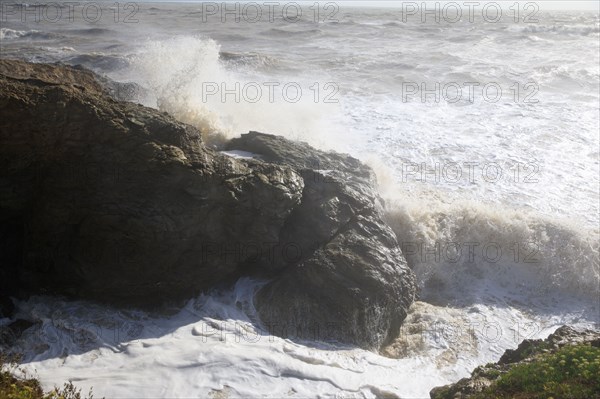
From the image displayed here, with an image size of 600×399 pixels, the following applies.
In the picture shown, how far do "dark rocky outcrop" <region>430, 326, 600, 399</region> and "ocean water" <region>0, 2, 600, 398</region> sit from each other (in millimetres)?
772

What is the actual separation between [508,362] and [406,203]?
5.16 meters

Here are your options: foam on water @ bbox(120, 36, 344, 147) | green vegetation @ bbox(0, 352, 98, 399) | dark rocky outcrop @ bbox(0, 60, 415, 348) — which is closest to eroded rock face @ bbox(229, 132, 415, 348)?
dark rocky outcrop @ bbox(0, 60, 415, 348)

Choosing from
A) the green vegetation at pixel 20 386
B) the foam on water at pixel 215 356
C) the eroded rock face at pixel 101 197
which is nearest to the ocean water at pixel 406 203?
the foam on water at pixel 215 356

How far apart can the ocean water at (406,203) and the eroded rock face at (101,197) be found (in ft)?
1.82

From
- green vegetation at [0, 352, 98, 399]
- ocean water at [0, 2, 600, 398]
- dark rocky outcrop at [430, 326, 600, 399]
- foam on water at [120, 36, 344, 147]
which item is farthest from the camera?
foam on water at [120, 36, 344, 147]

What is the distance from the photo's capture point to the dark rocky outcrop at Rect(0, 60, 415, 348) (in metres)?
7.09

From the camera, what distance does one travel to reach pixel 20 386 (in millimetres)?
5457

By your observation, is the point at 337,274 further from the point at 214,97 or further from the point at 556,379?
the point at 214,97

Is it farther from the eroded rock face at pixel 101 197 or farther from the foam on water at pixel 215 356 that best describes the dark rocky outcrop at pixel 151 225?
the foam on water at pixel 215 356

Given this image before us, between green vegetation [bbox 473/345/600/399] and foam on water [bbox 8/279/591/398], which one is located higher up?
green vegetation [bbox 473/345/600/399]

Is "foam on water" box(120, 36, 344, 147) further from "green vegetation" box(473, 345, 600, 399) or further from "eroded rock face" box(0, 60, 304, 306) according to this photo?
"green vegetation" box(473, 345, 600, 399)

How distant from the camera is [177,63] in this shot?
20219 millimetres

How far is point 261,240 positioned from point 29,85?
162 inches

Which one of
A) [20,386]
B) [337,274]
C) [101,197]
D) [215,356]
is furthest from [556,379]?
[101,197]
